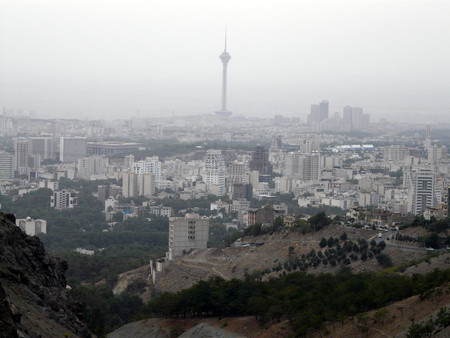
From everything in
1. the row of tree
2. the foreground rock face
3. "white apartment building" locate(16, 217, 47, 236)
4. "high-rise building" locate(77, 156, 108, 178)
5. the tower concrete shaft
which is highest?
the tower concrete shaft

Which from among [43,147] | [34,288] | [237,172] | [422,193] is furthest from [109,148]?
[34,288]

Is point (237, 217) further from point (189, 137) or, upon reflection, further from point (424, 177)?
point (189, 137)

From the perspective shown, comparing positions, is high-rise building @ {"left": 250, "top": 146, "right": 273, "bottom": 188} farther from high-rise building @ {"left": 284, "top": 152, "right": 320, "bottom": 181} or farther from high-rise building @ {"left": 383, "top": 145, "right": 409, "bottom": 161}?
high-rise building @ {"left": 383, "top": 145, "right": 409, "bottom": 161}

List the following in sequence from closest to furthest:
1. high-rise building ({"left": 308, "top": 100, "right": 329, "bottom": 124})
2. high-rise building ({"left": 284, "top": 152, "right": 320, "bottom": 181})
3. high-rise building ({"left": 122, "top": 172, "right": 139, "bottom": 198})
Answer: high-rise building ({"left": 122, "top": 172, "right": 139, "bottom": 198})
high-rise building ({"left": 284, "top": 152, "right": 320, "bottom": 181})
high-rise building ({"left": 308, "top": 100, "right": 329, "bottom": 124})

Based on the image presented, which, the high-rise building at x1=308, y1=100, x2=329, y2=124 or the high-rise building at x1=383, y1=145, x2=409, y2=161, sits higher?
the high-rise building at x1=308, y1=100, x2=329, y2=124

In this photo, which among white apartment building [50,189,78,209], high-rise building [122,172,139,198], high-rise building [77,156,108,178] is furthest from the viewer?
high-rise building [77,156,108,178]

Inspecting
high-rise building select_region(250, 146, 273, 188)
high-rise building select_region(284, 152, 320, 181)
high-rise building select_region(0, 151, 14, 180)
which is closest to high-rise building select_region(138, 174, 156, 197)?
high-rise building select_region(250, 146, 273, 188)
